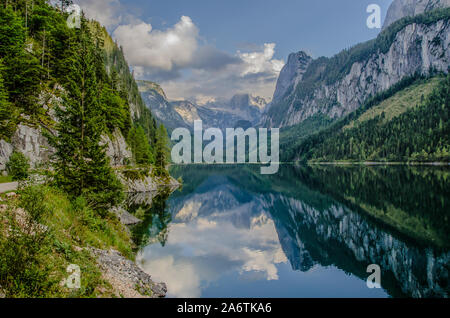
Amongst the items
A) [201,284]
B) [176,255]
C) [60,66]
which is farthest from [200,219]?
[60,66]

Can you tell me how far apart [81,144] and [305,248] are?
25.8 m

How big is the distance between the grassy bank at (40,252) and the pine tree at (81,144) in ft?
15.3

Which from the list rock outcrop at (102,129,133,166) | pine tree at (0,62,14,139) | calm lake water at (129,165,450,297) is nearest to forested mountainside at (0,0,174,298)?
pine tree at (0,62,14,139)

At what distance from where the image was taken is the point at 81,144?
23.5 m

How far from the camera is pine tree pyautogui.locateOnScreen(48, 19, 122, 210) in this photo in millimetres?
23016

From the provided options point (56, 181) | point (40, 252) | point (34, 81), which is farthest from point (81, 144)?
point (34, 81)

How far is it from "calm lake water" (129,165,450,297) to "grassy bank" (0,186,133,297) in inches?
277

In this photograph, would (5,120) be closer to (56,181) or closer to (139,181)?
(56,181)

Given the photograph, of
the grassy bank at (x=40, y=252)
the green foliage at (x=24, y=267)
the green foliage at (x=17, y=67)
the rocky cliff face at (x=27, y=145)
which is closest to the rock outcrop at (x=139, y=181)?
the rocky cliff face at (x=27, y=145)

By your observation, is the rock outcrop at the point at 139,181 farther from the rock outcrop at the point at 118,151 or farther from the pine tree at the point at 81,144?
the pine tree at the point at 81,144

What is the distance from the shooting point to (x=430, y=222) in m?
33.8

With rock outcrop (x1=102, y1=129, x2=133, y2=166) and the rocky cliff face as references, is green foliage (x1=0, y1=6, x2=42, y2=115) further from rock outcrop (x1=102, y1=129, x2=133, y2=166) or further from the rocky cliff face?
rock outcrop (x1=102, y1=129, x2=133, y2=166)

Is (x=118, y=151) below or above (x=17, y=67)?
below

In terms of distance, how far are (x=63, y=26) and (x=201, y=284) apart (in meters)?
56.9
